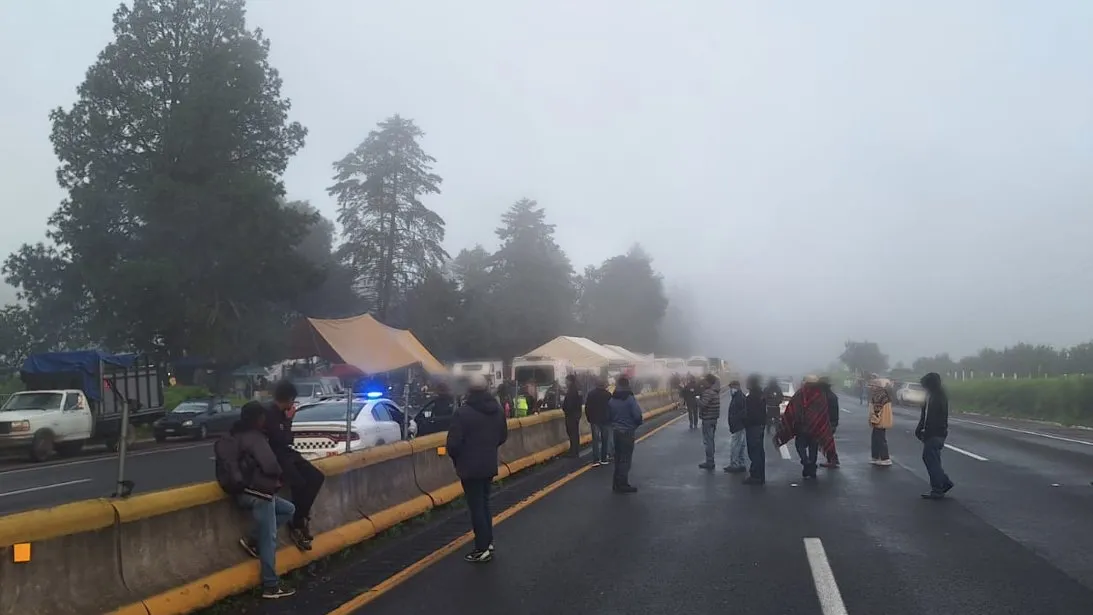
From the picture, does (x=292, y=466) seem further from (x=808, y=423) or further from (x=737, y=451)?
(x=737, y=451)

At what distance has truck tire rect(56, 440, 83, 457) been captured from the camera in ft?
82.8

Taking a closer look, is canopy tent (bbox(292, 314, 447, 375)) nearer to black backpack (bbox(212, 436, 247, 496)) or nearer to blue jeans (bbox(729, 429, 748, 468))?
blue jeans (bbox(729, 429, 748, 468))

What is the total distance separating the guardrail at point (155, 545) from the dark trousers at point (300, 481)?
0.32 m

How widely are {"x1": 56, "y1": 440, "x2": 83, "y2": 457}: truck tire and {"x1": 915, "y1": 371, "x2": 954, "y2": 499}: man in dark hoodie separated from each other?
70.4 feet

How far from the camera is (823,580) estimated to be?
27.1 feet

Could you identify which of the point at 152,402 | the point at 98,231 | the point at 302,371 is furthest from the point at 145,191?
the point at 152,402

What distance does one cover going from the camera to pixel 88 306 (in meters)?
44.0

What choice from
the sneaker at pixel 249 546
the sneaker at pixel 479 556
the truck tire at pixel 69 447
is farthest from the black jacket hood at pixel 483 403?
the truck tire at pixel 69 447

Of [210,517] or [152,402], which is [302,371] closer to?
[152,402]

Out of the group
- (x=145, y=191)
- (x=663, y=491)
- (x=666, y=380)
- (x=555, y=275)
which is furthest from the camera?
(x=555, y=275)

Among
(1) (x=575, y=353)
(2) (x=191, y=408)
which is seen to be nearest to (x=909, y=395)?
(1) (x=575, y=353)

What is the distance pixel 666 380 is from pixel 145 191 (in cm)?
3118

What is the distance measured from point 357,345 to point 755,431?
19.5 metres

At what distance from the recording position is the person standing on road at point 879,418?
59.1ft
